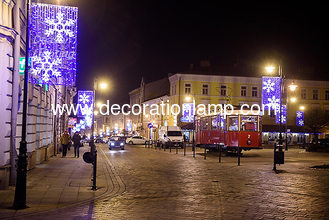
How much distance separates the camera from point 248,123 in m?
29.3

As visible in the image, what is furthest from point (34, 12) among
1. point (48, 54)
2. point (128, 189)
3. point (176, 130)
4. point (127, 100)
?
point (127, 100)

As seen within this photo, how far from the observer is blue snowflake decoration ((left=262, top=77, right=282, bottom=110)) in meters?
28.0

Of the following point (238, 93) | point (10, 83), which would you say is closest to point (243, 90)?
point (238, 93)

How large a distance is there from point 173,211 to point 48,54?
27.6ft

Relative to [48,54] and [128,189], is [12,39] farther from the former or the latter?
Answer: [128,189]

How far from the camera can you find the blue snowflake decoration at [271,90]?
27984mm

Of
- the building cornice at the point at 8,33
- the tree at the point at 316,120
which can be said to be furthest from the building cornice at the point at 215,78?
the building cornice at the point at 8,33

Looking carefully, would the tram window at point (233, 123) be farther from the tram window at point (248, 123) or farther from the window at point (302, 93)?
the window at point (302, 93)

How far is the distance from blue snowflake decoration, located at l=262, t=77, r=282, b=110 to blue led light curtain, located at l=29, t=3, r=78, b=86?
1638 centimetres

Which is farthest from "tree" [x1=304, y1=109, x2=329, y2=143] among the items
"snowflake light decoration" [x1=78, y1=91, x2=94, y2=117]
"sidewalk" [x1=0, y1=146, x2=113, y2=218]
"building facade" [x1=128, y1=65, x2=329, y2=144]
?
"sidewalk" [x1=0, y1=146, x2=113, y2=218]

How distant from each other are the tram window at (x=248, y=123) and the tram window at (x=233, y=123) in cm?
43

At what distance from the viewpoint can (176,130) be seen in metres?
47.9

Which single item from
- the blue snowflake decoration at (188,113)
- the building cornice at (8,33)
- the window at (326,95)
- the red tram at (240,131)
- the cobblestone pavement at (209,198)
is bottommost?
the cobblestone pavement at (209,198)

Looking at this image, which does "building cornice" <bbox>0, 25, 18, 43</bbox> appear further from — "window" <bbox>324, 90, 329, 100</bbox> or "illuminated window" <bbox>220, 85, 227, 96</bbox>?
"window" <bbox>324, 90, 329, 100</bbox>
